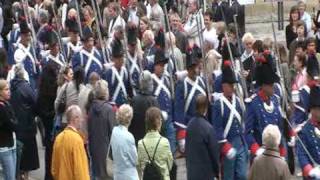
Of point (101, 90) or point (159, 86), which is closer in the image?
point (101, 90)

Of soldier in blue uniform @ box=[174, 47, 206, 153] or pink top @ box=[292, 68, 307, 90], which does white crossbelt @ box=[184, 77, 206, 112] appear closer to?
soldier in blue uniform @ box=[174, 47, 206, 153]

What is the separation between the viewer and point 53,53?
17406mm

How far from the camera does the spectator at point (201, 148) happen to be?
13.2m

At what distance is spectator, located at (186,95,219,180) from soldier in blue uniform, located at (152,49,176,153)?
1.93m

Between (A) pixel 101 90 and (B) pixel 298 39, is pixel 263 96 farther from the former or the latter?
(B) pixel 298 39

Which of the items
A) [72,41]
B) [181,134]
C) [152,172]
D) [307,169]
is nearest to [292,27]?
[72,41]

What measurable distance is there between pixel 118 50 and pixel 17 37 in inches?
178

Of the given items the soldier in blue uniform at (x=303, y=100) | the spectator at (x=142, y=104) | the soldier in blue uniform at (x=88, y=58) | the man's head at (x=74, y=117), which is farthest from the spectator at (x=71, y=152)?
the soldier in blue uniform at (x=88, y=58)

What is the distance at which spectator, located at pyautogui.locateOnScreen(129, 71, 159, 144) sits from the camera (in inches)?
579

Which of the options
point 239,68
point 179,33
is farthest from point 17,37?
point 239,68

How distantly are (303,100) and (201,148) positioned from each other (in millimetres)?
1962

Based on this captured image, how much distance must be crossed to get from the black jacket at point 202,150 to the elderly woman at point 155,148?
413 millimetres

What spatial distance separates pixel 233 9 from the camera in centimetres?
2345

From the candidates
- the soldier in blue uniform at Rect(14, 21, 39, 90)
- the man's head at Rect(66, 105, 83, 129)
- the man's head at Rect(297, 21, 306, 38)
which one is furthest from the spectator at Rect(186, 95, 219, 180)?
the man's head at Rect(297, 21, 306, 38)
